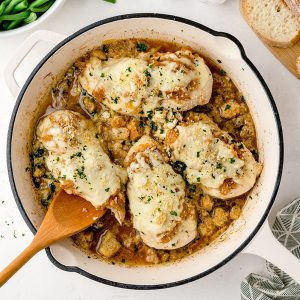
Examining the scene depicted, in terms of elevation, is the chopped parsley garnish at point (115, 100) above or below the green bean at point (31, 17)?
below

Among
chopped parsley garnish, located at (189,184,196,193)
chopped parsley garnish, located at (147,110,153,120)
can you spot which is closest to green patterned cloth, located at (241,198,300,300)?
chopped parsley garnish, located at (189,184,196,193)

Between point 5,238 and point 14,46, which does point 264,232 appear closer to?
point 5,238

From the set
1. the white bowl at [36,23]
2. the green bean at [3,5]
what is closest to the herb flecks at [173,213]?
the white bowl at [36,23]

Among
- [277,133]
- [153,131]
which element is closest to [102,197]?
[153,131]

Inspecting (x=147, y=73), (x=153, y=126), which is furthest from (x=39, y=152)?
(x=147, y=73)

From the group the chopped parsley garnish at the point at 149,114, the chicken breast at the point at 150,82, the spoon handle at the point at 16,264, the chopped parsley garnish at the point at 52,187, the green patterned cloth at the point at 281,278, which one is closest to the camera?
the spoon handle at the point at 16,264

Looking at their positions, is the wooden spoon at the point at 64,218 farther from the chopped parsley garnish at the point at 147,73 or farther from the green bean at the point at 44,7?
the green bean at the point at 44,7

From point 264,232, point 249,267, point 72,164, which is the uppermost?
point 72,164
